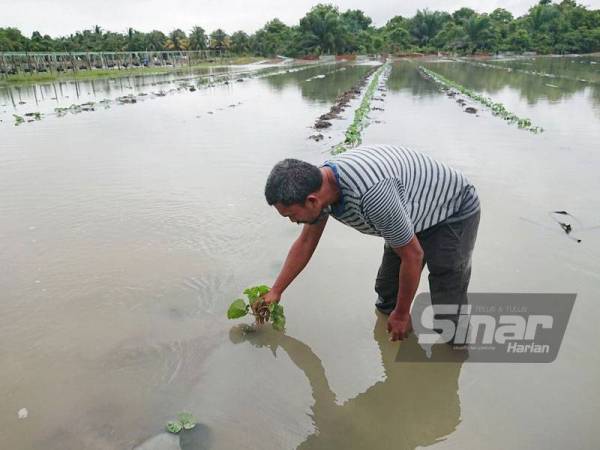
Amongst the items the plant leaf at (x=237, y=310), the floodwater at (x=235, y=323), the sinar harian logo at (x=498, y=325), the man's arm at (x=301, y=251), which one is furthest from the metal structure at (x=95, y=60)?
the sinar harian logo at (x=498, y=325)

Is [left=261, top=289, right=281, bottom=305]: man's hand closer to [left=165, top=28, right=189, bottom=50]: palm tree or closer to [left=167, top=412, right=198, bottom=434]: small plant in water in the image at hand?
[left=167, top=412, right=198, bottom=434]: small plant in water

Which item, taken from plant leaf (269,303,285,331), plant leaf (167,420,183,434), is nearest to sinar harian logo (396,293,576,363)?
plant leaf (269,303,285,331)

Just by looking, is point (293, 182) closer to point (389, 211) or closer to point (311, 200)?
point (311, 200)

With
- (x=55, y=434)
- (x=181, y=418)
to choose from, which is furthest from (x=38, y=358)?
(x=181, y=418)

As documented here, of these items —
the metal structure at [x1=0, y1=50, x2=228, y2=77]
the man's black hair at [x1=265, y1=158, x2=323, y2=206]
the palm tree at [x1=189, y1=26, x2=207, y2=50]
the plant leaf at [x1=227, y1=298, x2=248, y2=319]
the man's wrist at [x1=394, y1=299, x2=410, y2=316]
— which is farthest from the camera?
the palm tree at [x1=189, y1=26, x2=207, y2=50]

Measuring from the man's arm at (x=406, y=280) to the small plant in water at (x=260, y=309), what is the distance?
2.39 ft

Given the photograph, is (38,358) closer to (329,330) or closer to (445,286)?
(329,330)

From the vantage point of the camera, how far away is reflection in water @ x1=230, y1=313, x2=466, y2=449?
86.7 inches

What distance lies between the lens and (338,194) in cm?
198

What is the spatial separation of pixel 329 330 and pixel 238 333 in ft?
2.00

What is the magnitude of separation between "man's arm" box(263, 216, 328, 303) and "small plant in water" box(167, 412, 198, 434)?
81cm

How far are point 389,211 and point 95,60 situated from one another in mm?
59807

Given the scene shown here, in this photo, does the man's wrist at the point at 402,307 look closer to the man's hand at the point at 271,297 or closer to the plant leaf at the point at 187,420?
the man's hand at the point at 271,297

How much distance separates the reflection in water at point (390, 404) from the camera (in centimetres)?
220
